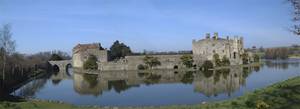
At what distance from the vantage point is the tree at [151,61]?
6125 cm

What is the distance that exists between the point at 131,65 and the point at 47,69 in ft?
66.5

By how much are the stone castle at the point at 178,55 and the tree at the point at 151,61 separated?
0.70 m

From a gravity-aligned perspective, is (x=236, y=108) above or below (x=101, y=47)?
below

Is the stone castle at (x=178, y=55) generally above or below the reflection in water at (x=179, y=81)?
above

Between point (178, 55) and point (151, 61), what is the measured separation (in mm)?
4936

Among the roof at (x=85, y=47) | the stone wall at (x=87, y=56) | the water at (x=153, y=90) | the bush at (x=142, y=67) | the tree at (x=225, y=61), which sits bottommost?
the water at (x=153, y=90)

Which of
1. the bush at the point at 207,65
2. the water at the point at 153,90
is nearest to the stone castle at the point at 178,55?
the bush at the point at 207,65

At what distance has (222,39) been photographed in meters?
66.1

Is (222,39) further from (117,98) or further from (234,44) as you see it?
(117,98)

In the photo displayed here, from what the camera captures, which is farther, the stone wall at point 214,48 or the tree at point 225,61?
the stone wall at point 214,48

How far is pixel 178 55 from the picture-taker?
62781 mm

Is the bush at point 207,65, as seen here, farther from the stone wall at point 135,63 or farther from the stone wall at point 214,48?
the stone wall at point 135,63

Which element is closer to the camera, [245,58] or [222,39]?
[222,39]

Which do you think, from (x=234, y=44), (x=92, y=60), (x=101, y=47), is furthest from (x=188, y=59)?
(x=101, y=47)
